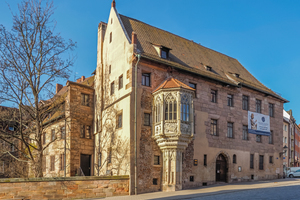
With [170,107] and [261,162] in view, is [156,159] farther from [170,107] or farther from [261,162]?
[261,162]

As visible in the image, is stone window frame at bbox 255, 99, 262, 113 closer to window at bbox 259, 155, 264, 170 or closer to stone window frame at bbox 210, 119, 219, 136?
window at bbox 259, 155, 264, 170

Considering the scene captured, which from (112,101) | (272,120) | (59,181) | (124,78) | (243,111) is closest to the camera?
(59,181)

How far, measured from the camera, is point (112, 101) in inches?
976

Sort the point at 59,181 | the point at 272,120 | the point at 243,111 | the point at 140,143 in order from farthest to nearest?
the point at 272,120, the point at 243,111, the point at 140,143, the point at 59,181

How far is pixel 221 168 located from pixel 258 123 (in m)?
6.23

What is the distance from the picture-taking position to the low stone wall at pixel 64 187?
16.7m

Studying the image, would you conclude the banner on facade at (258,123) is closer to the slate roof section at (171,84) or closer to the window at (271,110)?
the window at (271,110)

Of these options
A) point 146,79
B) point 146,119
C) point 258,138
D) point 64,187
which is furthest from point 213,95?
point 64,187

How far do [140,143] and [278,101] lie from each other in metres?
17.1

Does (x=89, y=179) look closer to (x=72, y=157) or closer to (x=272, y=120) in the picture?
(x=72, y=157)

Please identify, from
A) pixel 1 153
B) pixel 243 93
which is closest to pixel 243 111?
pixel 243 93

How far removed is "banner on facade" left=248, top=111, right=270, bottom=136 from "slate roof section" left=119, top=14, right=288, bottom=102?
2322mm

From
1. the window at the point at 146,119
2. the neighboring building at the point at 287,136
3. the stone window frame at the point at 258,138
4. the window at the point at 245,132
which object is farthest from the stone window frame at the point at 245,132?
the neighboring building at the point at 287,136

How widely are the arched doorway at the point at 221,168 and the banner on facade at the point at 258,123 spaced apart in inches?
161
